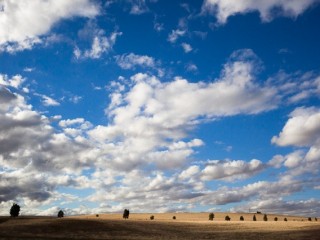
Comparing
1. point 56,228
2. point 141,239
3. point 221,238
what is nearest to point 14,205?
point 56,228

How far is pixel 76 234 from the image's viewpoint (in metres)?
52.7

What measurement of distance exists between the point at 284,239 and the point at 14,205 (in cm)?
5032

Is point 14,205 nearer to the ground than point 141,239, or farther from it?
farther from it

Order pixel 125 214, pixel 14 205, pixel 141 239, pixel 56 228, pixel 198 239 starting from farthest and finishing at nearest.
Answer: pixel 125 214 → pixel 14 205 → pixel 56 228 → pixel 198 239 → pixel 141 239

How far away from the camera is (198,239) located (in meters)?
53.2

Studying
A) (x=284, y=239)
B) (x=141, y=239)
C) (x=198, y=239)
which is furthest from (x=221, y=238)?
(x=141, y=239)

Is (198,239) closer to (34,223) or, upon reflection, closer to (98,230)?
(98,230)

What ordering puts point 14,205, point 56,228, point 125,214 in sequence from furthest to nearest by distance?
point 125,214, point 14,205, point 56,228

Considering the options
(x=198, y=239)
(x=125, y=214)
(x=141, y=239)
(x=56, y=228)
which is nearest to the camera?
(x=141, y=239)

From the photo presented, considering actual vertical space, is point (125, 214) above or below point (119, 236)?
above

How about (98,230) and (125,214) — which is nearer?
(98,230)

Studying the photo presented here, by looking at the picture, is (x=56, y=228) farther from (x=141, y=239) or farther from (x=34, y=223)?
(x=141, y=239)

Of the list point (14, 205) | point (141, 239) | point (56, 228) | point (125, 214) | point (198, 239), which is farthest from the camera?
point (125, 214)

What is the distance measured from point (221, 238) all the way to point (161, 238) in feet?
30.2
